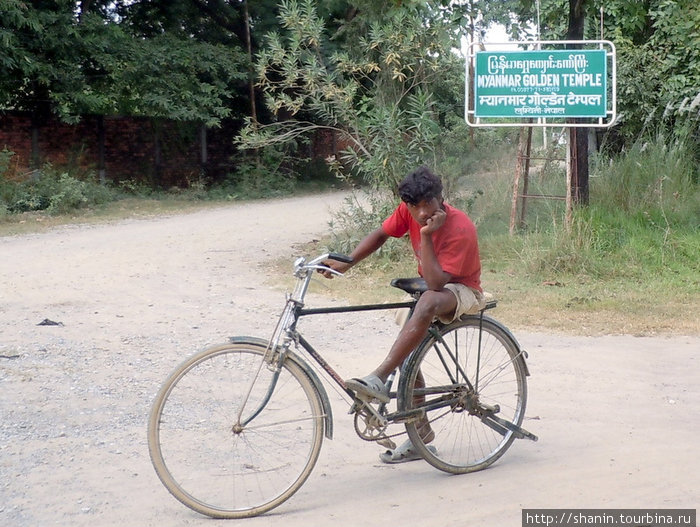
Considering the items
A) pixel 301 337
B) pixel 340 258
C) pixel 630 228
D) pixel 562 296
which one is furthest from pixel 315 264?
pixel 630 228

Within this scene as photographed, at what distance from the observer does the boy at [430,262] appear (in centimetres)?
424

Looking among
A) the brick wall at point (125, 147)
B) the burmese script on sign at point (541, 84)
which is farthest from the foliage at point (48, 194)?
the burmese script on sign at point (541, 84)

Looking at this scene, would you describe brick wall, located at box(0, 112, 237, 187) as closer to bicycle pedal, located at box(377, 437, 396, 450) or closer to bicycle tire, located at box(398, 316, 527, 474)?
bicycle tire, located at box(398, 316, 527, 474)

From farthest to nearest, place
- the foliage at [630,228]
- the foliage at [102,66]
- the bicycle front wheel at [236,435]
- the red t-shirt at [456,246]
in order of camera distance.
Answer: the foliage at [102,66]
the foliage at [630,228]
the red t-shirt at [456,246]
the bicycle front wheel at [236,435]

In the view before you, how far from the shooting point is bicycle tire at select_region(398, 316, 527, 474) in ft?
14.6

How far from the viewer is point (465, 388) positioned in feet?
15.2

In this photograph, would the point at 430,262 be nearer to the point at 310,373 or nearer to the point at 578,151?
the point at 310,373

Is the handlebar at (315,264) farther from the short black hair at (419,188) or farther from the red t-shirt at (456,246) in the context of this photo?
the short black hair at (419,188)

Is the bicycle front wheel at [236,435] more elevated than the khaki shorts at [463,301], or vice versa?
the khaki shorts at [463,301]

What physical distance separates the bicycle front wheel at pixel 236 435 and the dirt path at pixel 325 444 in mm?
131

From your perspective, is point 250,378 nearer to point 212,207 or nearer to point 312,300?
point 312,300

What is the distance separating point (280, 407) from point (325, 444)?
3.07ft

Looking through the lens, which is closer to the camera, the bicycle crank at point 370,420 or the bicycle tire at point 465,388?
the bicycle crank at point 370,420

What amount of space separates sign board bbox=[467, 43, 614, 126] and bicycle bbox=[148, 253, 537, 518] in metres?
6.13
